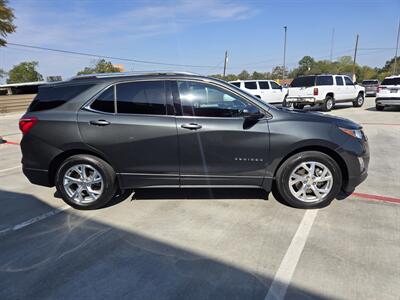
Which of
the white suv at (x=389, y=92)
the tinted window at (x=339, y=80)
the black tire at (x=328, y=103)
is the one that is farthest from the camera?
the tinted window at (x=339, y=80)

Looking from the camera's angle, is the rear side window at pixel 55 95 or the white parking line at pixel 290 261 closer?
the white parking line at pixel 290 261

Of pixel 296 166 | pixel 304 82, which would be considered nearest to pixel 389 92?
pixel 304 82

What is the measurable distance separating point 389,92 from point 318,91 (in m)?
3.23

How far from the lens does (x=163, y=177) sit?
4.22 meters

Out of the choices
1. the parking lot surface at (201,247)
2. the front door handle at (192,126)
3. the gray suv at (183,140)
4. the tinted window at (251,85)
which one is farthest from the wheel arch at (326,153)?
the tinted window at (251,85)

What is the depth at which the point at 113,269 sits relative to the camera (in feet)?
9.82

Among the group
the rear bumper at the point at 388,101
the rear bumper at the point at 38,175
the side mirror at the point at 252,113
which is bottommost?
the rear bumper at the point at 388,101

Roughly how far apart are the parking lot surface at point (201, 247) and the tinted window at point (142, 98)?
1345mm

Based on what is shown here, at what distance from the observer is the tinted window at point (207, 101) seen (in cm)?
409

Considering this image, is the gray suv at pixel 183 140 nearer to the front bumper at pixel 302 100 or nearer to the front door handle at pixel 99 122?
the front door handle at pixel 99 122

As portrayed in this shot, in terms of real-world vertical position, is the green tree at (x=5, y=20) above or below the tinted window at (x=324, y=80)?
above

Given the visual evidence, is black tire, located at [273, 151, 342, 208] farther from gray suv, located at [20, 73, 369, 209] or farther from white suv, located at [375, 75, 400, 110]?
white suv, located at [375, 75, 400, 110]

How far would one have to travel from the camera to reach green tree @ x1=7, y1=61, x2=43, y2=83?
89875 millimetres

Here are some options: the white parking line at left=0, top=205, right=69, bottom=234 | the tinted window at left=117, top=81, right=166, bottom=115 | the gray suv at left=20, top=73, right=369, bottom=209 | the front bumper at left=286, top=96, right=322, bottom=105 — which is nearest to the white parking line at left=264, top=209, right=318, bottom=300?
the gray suv at left=20, top=73, right=369, bottom=209
